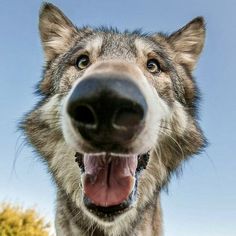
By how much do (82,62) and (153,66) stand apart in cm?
79

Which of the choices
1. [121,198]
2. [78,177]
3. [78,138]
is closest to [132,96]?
[78,138]

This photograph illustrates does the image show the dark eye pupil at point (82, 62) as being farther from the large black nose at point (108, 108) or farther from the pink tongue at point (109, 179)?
the large black nose at point (108, 108)

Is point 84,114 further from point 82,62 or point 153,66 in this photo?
point 153,66

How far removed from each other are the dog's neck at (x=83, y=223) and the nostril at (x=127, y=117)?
181cm

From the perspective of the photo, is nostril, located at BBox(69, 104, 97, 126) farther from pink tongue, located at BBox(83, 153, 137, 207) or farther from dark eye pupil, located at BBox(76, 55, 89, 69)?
dark eye pupil, located at BBox(76, 55, 89, 69)

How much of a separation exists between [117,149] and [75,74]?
1884 millimetres

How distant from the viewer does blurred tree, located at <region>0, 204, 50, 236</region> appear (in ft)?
37.9

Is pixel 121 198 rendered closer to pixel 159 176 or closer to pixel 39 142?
pixel 159 176

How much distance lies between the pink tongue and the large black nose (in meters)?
0.81

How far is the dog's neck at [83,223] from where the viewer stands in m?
5.26

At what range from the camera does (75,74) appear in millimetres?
5641

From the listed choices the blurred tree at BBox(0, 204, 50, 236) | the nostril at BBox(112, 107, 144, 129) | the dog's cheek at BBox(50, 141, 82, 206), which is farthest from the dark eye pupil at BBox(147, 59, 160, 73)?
the blurred tree at BBox(0, 204, 50, 236)

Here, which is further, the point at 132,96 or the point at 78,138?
the point at 78,138

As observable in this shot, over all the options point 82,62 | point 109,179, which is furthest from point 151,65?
point 109,179
